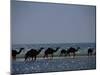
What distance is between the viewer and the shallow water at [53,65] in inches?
83.1

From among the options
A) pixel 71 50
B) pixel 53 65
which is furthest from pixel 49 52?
pixel 71 50

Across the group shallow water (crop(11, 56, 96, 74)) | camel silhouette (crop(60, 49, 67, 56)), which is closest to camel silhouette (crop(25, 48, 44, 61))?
shallow water (crop(11, 56, 96, 74))

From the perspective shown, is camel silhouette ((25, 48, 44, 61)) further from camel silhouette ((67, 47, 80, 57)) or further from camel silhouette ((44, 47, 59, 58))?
camel silhouette ((67, 47, 80, 57))

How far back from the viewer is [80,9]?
236 centimetres

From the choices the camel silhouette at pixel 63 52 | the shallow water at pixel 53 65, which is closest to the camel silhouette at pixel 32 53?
the shallow water at pixel 53 65

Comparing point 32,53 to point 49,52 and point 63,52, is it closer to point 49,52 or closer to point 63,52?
point 49,52

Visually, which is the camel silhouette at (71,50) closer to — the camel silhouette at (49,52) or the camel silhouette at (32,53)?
the camel silhouette at (49,52)

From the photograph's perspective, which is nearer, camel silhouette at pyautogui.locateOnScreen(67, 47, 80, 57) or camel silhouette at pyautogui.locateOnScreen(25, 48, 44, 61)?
camel silhouette at pyautogui.locateOnScreen(25, 48, 44, 61)

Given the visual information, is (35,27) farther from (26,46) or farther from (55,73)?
(55,73)

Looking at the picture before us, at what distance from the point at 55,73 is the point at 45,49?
0.98 feet

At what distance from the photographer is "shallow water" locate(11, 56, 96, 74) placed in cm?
211

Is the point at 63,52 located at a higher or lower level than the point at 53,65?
higher

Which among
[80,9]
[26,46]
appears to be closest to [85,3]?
[80,9]

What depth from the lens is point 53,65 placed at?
2.23m
